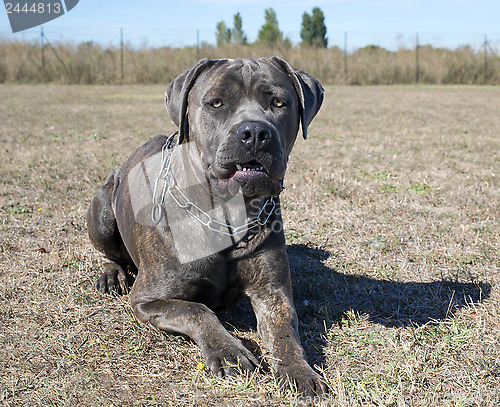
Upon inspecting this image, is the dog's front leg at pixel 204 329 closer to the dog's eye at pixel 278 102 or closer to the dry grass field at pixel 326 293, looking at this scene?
the dry grass field at pixel 326 293

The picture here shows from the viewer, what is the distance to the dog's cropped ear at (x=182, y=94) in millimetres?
2930

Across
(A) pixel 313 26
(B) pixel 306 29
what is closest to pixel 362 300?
(A) pixel 313 26

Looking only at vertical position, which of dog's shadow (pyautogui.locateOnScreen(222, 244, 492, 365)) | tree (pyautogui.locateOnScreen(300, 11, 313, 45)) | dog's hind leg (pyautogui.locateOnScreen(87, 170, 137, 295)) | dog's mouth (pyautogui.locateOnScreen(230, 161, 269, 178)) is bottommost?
dog's shadow (pyautogui.locateOnScreen(222, 244, 492, 365))

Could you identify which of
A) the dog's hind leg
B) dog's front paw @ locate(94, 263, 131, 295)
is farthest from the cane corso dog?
the dog's hind leg

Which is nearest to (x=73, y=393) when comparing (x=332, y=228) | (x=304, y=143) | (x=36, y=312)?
(x=36, y=312)

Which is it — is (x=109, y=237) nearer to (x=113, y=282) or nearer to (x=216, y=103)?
(x=113, y=282)

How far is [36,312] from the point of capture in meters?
3.15

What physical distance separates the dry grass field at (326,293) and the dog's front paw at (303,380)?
4 centimetres

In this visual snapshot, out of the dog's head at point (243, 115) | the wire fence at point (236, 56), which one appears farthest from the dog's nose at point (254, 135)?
the wire fence at point (236, 56)

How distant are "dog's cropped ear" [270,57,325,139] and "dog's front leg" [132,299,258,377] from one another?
1187mm

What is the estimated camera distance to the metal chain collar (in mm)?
2883

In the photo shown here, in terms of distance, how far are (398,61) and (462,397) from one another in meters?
25.5

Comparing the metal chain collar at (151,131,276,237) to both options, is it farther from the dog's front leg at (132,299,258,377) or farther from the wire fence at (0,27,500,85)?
the wire fence at (0,27,500,85)

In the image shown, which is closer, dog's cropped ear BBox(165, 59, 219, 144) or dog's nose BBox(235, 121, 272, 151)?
dog's nose BBox(235, 121, 272, 151)
